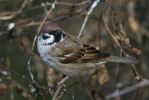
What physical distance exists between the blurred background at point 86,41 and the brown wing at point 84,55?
0.37 ft

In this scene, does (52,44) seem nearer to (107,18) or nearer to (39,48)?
(39,48)

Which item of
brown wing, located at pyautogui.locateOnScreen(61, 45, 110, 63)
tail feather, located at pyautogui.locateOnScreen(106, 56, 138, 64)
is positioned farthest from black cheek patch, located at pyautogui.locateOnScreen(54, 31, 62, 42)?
tail feather, located at pyautogui.locateOnScreen(106, 56, 138, 64)

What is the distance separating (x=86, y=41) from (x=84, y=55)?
0.36m

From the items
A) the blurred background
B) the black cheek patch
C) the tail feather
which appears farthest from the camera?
the black cheek patch

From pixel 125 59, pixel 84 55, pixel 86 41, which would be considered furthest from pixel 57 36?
pixel 125 59

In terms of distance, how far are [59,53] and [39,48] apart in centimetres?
22

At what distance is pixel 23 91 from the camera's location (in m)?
5.55

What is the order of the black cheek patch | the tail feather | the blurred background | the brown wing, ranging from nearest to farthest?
the tail feather < the blurred background < the black cheek patch < the brown wing

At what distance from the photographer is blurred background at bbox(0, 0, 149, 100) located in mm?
5262

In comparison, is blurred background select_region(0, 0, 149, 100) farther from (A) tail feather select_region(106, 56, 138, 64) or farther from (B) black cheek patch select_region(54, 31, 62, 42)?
(B) black cheek patch select_region(54, 31, 62, 42)

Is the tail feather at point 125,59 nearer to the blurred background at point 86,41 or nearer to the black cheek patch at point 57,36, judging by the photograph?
the blurred background at point 86,41

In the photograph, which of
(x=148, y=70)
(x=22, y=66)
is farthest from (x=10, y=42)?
(x=148, y=70)

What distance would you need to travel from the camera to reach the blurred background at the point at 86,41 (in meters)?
5.26

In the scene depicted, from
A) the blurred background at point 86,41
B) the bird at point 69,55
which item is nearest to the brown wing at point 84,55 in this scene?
the bird at point 69,55
